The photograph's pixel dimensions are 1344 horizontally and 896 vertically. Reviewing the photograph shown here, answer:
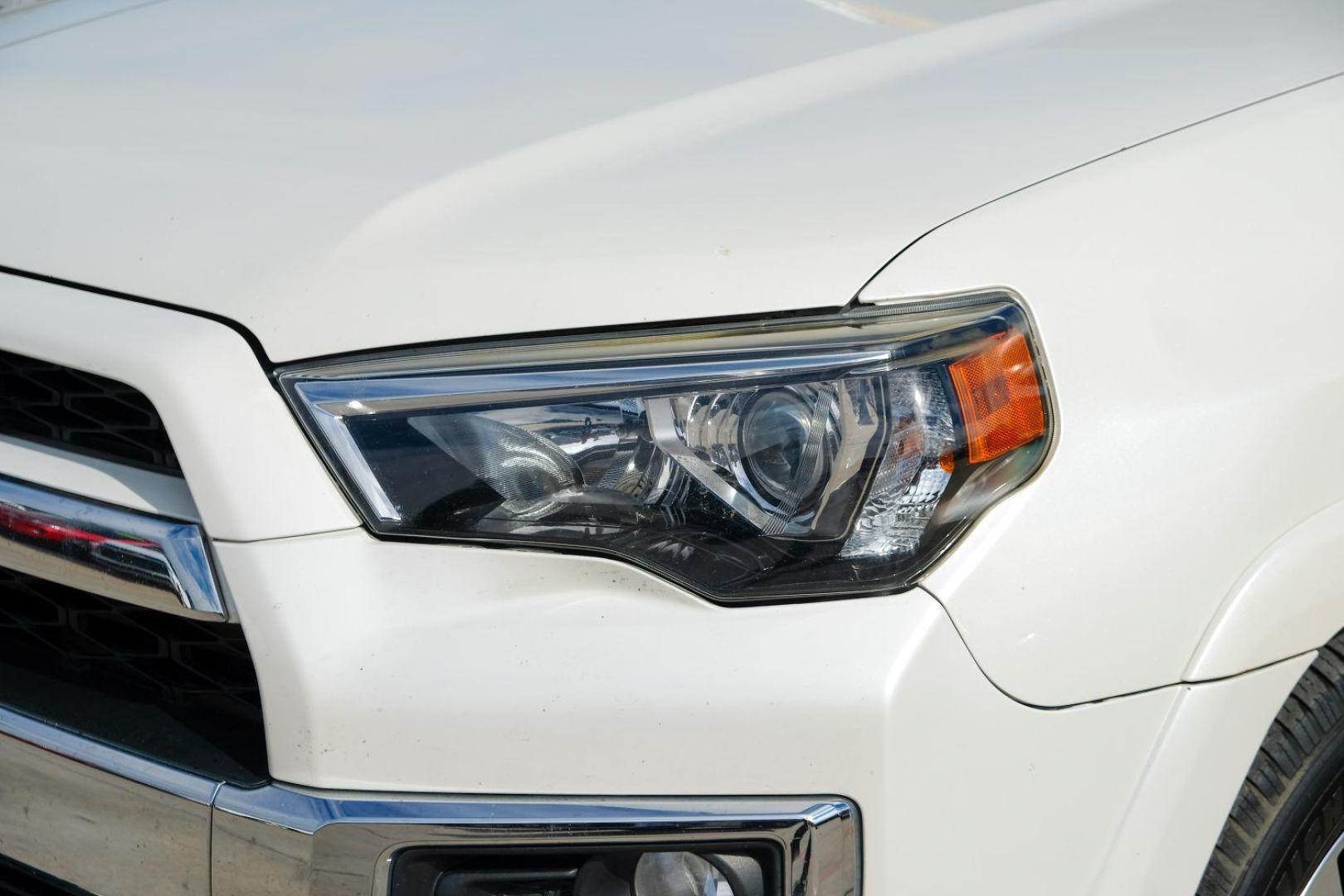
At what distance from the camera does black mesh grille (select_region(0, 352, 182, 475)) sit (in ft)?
4.75

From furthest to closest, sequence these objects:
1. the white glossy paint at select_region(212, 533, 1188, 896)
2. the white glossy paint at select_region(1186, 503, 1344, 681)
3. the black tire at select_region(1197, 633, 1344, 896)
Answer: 1. the black tire at select_region(1197, 633, 1344, 896)
2. the white glossy paint at select_region(1186, 503, 1344, 681)
3. the white glossy paint at select_region(212, 533, 1188, 896)

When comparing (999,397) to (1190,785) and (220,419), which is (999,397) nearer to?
(1190,785)

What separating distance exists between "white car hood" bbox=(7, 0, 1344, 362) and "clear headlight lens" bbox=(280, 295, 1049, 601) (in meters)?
0.05

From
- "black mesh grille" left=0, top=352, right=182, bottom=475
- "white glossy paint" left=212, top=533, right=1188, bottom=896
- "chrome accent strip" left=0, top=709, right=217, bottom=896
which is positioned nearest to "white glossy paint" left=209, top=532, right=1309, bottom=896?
"white glossy paint" left=212, top=533, right=1188, bottom=896

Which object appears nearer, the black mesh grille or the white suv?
the white suv

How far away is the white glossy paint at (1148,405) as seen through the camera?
4.07 feet

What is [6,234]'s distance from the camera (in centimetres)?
152

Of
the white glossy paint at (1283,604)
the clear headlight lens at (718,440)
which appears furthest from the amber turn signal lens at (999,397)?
the white glossy paint at (1283,604)

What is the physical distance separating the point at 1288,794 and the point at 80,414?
1384 mm

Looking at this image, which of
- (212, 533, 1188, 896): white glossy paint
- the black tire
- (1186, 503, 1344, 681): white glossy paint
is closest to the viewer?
(212, 533, 1188, 896): white glossy paint

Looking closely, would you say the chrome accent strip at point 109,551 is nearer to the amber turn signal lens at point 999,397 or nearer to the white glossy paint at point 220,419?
the white glossy paint at point 220,419

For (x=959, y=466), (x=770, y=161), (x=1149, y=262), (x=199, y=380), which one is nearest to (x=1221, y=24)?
(x=1149, y=262)

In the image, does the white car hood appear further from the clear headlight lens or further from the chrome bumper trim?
the chrome bumper trim

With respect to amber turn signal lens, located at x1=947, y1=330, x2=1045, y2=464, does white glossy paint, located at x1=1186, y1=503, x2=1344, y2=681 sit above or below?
below
